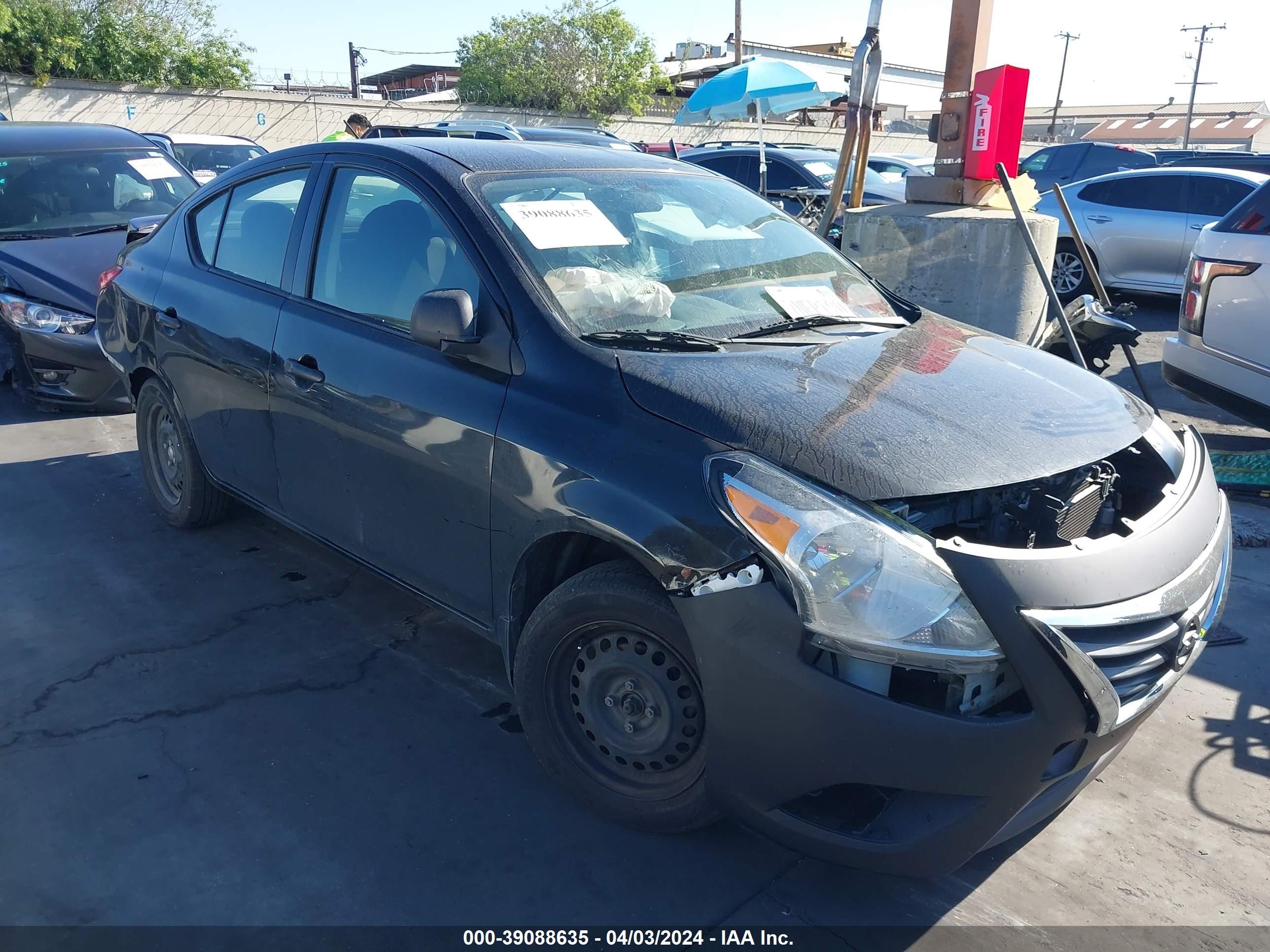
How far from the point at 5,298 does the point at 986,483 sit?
6217 millimetres

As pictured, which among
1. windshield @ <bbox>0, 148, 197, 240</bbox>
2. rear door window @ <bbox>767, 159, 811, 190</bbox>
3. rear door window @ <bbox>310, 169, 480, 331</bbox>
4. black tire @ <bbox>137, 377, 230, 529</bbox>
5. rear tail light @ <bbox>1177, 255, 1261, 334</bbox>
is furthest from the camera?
rear door window @ <bbox>767, 159, 811, 190</bbox>

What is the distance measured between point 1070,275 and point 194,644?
1004 cm

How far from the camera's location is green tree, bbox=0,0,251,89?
84.5 feet

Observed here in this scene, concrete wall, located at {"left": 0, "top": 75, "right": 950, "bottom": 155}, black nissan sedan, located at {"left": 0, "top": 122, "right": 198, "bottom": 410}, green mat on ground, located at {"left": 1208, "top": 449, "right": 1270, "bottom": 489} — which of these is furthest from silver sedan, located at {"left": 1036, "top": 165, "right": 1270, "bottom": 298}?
concrete wall, located at {"left": 0, "top": 75, "right": 950, "bottom": 155}

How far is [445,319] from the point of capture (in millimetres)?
2734

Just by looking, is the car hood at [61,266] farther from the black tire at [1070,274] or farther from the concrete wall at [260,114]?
the concrete wall at [260,114]

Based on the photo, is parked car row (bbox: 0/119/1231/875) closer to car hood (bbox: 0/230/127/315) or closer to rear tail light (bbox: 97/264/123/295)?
rear tail light (bbox: 97/264/123/295)

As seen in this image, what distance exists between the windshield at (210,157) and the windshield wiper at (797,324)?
11.0 m

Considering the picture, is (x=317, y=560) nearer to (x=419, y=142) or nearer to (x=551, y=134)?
(x=419, y=142)

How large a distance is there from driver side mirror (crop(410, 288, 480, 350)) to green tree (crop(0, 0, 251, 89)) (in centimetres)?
2886

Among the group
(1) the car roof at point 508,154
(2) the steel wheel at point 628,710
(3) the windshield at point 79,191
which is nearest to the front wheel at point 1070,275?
(1) the car roof at point 508,154

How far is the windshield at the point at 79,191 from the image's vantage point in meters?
6.77

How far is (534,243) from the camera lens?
2971 mm

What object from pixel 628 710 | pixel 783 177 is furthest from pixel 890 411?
pixel 783 177
